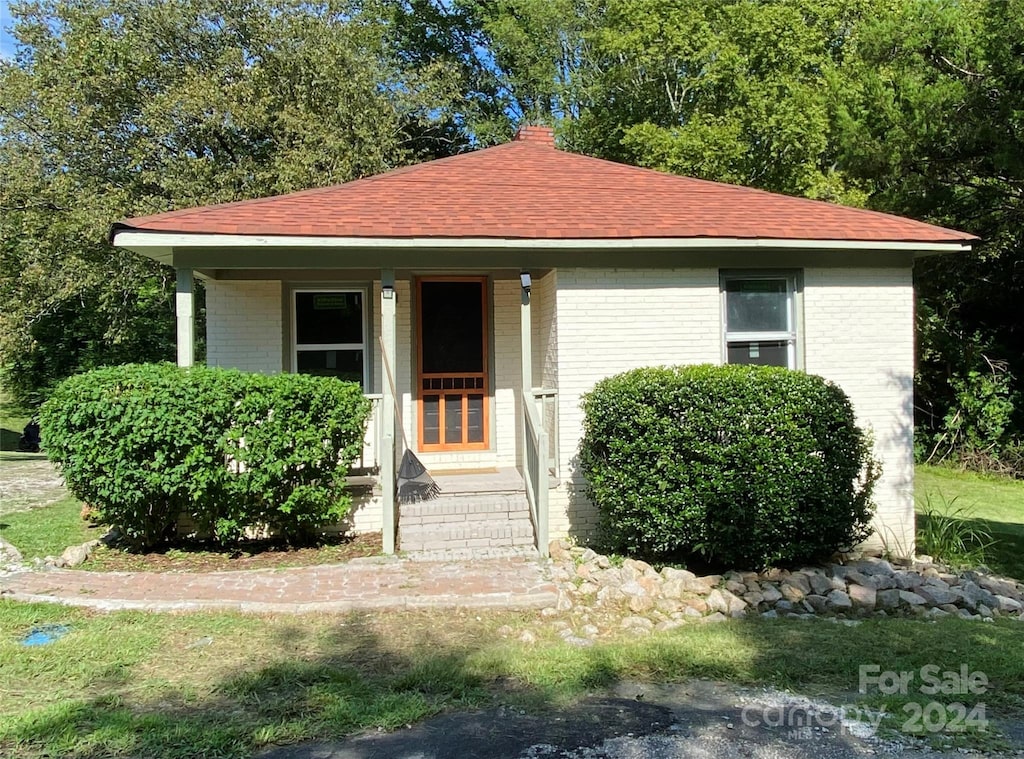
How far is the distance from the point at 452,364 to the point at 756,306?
143 inches

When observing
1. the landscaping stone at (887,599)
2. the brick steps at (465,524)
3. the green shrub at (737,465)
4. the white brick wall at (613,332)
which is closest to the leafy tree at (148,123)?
the white brick wall at (613,332)

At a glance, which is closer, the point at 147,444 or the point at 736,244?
the point at 147,444

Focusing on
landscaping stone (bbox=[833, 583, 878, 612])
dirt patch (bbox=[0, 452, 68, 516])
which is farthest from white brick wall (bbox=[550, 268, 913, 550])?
dirt patch (bbox=[0, 452, 68, 516])

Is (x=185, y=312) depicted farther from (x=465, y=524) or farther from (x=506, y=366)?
(x=506, y=366)

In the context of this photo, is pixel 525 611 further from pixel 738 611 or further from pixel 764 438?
pixel 764 438

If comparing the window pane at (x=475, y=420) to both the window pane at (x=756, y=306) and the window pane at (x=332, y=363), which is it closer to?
the window pane at (x=332, y=363)

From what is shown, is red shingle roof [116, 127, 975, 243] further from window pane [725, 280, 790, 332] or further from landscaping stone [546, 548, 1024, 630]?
landscaping stone [546, 548, 1024, 630]

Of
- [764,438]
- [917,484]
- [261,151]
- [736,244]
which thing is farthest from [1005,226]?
[261,151]

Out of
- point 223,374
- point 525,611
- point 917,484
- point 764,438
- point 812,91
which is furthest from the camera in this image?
point 812,91

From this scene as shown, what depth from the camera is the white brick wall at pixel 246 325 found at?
846 centimetres

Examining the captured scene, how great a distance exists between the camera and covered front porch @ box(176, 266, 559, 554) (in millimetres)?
7801

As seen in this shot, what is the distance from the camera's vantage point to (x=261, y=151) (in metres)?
17.7

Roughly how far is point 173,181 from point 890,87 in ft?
45.9

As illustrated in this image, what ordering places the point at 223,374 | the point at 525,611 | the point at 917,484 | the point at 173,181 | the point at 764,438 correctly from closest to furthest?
the point at 525,611 < the point at 764,438 < the point at 223,374 < the point at 917,484 < the point at 173,181
